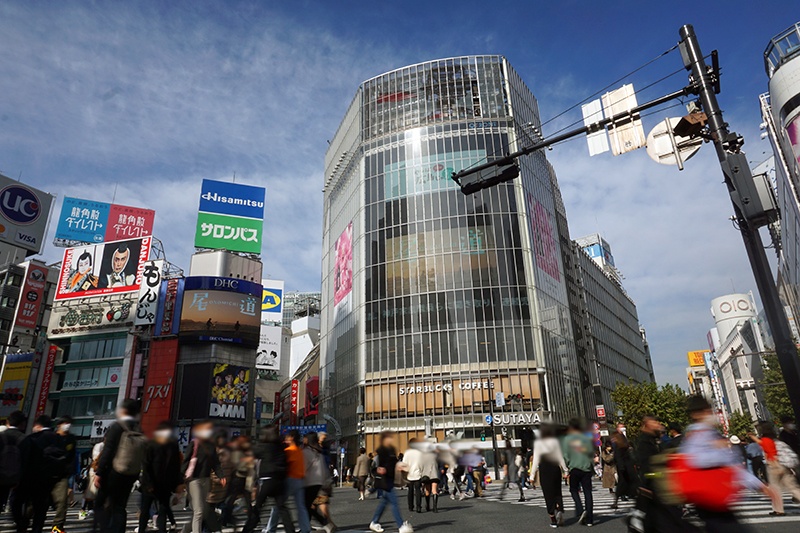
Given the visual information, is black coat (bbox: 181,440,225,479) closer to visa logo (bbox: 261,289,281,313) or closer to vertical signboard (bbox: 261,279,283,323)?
vertical signboard (bbox: 261,279,283,323)

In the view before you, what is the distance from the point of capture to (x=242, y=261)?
2234 inches

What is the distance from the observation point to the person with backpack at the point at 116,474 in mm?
5941

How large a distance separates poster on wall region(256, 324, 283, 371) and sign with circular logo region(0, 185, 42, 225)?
96.4ft

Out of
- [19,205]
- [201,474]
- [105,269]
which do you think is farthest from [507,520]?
[19,205]

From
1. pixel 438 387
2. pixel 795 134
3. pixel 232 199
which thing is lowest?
pixel 438 387

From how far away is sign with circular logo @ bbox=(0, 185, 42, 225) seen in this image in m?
53.4

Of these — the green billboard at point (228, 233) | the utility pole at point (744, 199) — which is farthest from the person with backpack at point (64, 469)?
the green billboard at point (228, 233)

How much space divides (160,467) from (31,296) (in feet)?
191

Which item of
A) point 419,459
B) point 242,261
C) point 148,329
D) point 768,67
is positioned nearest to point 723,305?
point 768,67

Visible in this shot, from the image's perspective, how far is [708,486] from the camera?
3.96 m

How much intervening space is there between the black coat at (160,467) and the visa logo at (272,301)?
73340 mm

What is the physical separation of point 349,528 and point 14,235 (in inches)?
2410

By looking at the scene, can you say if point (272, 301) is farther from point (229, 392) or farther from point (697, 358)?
point (697, 358)

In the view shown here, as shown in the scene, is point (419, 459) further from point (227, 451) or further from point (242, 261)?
point (242, 261)
